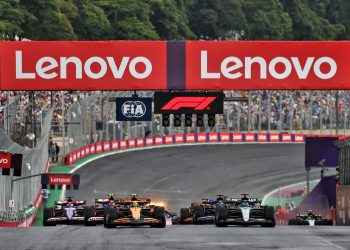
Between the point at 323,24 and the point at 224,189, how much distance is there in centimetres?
7455

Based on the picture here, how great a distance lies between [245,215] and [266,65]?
4070 mm

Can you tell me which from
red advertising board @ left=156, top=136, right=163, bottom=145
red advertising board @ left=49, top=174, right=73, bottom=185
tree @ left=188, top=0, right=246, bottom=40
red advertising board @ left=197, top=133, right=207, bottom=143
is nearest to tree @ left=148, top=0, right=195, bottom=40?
tree @ left=188, top=0, right=246, bottom=40

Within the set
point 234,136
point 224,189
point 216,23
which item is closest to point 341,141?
point 224,189

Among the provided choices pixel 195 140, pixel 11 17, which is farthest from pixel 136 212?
pixel 11 17

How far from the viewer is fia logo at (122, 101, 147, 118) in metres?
A: 38.9

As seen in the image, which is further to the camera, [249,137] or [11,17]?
[11,17]

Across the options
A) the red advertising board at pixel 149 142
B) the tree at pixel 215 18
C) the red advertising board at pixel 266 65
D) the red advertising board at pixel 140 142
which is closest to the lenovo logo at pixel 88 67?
the red advertising board at pixel 266 65

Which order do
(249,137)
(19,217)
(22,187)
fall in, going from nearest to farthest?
(19,217), (22,187), (249,137)

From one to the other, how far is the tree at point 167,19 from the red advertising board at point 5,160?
7823 centimetres

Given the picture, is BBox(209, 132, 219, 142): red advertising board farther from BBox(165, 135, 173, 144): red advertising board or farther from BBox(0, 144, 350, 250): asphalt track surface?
BBox(165, 135, 173, 144): red advertising board

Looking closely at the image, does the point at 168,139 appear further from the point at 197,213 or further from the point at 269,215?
the point at 269,215

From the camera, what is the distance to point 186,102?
3719 centimetres

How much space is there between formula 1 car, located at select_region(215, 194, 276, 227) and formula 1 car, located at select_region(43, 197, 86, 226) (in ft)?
19.6

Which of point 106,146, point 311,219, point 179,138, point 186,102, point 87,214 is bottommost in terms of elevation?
point 311,219
